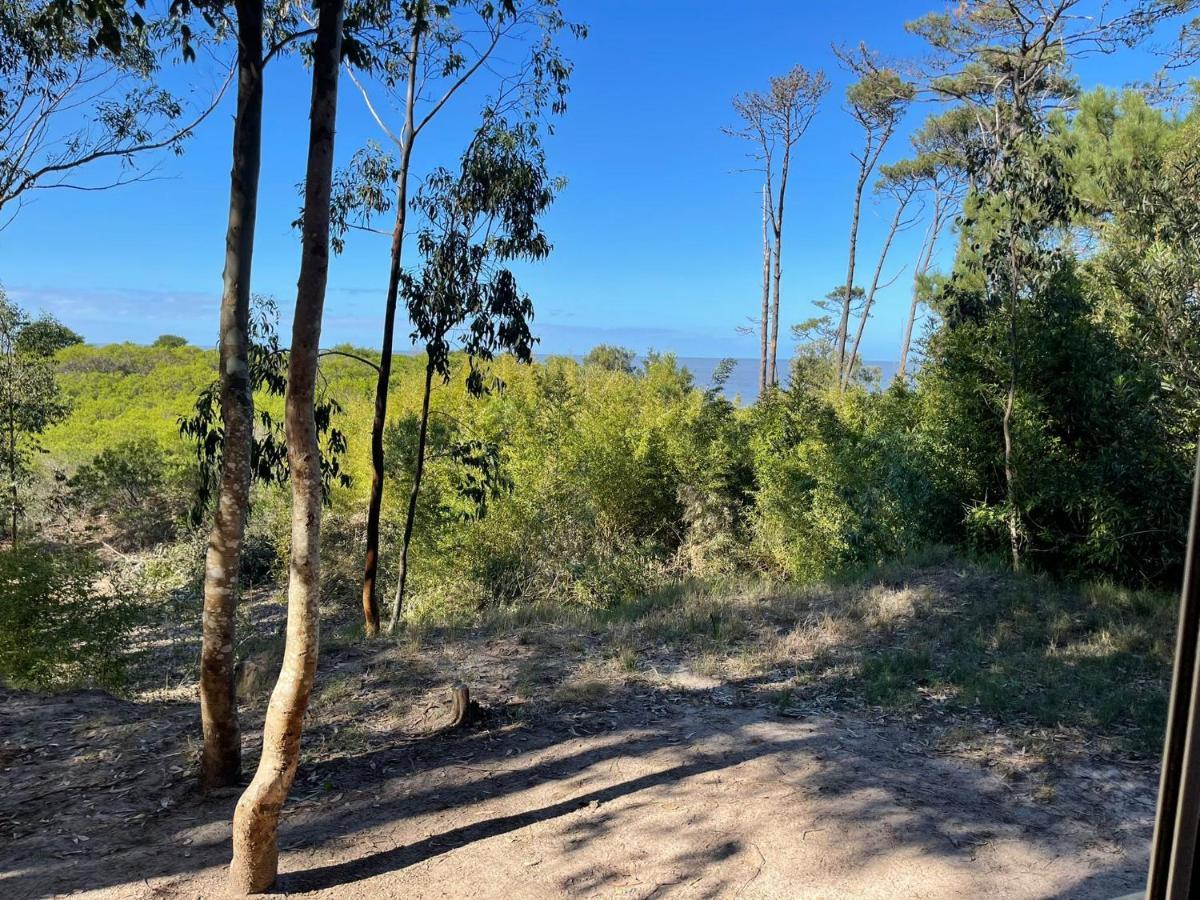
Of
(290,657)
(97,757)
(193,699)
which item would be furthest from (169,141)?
(290,657)

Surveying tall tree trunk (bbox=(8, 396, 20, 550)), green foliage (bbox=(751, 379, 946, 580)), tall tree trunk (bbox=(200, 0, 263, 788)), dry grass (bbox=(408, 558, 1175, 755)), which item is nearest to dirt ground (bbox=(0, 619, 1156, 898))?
dry grass (bbox=(408, 558, 1175, 755))

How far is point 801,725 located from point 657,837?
5.14 feet

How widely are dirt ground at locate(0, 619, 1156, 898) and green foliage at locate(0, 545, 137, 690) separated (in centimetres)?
77

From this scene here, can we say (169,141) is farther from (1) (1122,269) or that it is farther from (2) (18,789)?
(1) (1122,269)

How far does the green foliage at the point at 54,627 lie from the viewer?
5.89m

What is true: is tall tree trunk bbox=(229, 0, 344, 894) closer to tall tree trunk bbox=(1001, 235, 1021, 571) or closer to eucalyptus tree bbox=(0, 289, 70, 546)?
tall tree trunk bbox=(1001, 235, 1021, 571)

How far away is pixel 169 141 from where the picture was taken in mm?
7965

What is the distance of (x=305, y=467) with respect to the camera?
2918 mm

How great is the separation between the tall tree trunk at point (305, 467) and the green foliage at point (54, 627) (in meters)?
4.12

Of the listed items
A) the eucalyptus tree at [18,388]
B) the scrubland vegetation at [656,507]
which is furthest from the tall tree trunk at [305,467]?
the eucalyptus tree at [18,388]

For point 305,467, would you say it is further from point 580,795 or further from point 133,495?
point 133,495

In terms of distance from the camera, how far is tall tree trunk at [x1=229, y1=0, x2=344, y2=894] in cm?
291

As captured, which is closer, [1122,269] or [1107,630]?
[1107,630]

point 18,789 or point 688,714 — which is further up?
point 688,714
